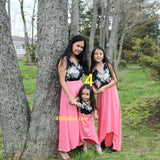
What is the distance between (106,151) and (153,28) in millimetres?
26881

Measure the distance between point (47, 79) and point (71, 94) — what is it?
1.37 ft

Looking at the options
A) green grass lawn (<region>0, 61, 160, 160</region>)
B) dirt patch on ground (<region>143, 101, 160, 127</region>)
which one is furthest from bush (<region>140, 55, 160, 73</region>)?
dirt patch on ground (<region>143, 101, 160, 127</region>)

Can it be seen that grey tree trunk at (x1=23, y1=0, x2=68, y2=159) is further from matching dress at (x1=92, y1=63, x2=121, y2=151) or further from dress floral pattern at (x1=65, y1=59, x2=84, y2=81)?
matching dress at (x1=92, y1=63, x2=121, y2=151)

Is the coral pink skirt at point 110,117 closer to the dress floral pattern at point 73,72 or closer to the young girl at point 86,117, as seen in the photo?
the young girl at point 86,117

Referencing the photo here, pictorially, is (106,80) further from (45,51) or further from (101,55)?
(45,51)

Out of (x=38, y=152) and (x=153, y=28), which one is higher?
(x=153, y=28)

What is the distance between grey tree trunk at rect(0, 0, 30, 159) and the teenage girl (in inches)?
23.6

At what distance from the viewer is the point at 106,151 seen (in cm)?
318

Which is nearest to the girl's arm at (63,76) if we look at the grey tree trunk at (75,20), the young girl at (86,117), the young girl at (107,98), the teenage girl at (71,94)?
the teenage girl at (71,94)

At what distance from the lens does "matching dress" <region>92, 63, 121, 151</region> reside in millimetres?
3091

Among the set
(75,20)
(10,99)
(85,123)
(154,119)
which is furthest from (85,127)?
(75,20)

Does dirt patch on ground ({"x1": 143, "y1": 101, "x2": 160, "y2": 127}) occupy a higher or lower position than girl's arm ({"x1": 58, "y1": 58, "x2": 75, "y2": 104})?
lower

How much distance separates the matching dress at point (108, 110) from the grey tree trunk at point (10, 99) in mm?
1240

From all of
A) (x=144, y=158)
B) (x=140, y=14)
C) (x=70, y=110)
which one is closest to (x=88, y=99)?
(x=70, y=110)
